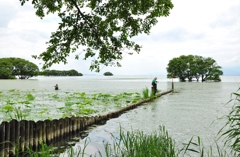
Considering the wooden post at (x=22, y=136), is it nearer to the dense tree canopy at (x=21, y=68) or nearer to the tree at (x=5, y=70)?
the tree at (x=5, y=70)

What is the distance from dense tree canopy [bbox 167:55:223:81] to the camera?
311 feet

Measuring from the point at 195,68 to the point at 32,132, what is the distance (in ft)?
309

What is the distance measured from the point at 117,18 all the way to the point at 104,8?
597 mm

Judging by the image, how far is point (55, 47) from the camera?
26.1ft

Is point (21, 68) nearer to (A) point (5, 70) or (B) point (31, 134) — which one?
(A) point (5, 70)

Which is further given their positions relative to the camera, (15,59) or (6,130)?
(15,59)

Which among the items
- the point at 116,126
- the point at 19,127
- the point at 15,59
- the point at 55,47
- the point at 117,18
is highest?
the point at 15,59

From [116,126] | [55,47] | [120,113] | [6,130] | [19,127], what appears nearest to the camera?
[6,130]

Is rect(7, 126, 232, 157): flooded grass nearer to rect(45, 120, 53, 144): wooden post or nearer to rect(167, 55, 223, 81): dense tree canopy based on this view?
rect(45, 120, 53, 144): wooden post

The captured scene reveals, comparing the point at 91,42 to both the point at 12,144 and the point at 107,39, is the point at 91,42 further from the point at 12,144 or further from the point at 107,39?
the point at 12,144

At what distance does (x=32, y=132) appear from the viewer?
6.85m

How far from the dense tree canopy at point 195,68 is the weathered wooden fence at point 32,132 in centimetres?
9131

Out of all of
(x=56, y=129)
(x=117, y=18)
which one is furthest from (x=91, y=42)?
(x=56, y=129)

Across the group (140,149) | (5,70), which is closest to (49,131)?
(140,149)
